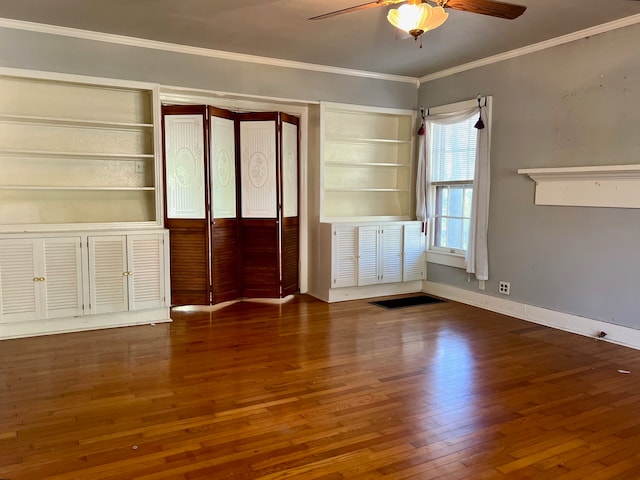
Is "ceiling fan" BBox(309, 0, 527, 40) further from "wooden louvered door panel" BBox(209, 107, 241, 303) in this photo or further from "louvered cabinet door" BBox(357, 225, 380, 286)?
"louvered cabinet door" BBox(357, 225, 380, 286)

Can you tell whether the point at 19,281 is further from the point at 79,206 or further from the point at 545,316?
the point at 545,316

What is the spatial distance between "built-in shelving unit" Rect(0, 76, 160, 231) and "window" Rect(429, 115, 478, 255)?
337 centimetres

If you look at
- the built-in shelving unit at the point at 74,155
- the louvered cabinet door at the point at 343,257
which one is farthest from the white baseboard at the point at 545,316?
the built-in shelving unit at the point at 74,155

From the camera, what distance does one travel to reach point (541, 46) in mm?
4508

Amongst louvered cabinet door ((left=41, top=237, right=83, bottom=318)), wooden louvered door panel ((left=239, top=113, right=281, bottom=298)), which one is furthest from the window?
louvered cabinet door ((left=41, top=237, right=83, bottom=318))

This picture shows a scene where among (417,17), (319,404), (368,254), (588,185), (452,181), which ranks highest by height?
(417,17)

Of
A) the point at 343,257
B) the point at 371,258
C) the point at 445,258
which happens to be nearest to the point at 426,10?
the point at 343,257

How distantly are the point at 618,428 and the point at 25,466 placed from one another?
9.99 feet

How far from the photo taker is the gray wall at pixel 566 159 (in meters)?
3.93

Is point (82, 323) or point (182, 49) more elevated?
point (182, 49)

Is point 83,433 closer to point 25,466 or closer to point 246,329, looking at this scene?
point 25,466

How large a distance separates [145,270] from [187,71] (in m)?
2.08

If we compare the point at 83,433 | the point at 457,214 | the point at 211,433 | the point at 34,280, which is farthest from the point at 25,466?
the point at 457,214

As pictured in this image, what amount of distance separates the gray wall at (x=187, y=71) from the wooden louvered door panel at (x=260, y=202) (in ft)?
1.43
